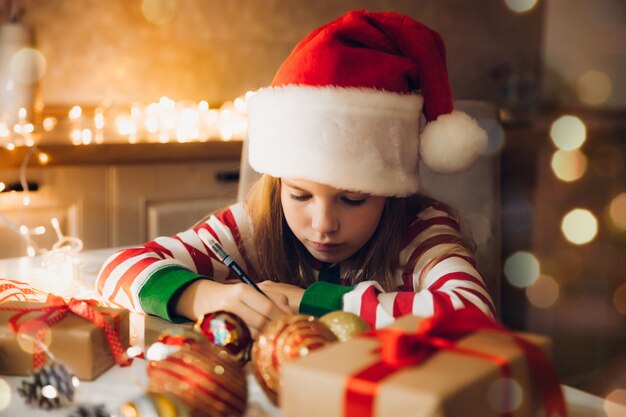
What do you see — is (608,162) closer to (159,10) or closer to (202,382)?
(159,10)

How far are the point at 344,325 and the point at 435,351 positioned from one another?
14cm

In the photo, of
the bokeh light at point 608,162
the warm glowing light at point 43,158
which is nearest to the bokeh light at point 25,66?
the warm glowing light at point 43,158

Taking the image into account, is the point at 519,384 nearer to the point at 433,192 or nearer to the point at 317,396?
the point at 317,396

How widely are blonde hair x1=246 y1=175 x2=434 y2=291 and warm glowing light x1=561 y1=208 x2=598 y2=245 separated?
1784mm

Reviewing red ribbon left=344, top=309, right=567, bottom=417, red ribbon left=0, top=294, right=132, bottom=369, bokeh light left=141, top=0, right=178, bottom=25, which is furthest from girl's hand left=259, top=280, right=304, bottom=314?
bokeh light left=141, top=0, right=178, bottom=25

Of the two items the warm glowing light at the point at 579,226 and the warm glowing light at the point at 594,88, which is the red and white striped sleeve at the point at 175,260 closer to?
the warm glowing light at the point at 579,226

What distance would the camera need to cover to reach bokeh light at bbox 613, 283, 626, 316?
2.72m

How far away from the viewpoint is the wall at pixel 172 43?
2.31m

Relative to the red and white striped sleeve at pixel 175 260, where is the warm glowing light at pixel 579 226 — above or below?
below

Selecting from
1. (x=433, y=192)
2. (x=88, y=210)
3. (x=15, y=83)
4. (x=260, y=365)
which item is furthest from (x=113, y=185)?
(x=260, y=365)

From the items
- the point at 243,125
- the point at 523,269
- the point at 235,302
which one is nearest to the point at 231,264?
the point at 235,302

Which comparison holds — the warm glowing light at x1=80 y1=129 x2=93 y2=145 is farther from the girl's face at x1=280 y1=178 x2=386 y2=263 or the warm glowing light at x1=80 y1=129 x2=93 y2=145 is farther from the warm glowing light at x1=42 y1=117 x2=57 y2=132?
the girl's face at x1=280 y1=178 x2=386 y2=263

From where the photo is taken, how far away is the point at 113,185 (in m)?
2.00

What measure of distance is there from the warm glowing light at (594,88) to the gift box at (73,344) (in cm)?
319
